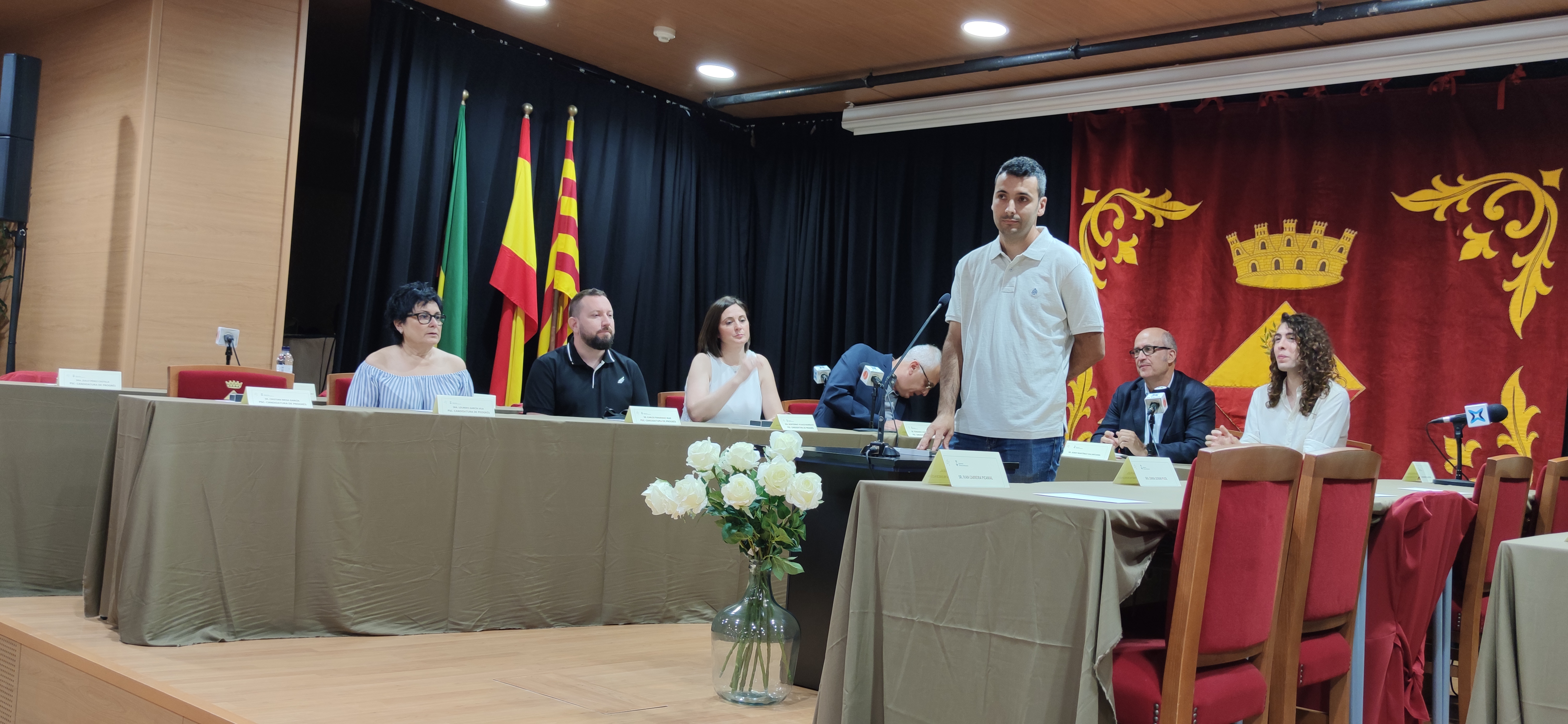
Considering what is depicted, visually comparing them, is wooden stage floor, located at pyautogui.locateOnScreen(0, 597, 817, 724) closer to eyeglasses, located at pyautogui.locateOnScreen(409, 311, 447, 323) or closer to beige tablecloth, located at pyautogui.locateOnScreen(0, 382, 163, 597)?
beige tablecloth, located at pyautogui.locateOnScreen(0, 382, 163, 597)

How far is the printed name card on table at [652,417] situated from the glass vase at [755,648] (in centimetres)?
102

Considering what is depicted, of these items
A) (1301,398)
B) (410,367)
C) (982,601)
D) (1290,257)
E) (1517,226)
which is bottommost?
(982,601)

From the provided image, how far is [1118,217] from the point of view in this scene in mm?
6098

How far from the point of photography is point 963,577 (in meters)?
1.78

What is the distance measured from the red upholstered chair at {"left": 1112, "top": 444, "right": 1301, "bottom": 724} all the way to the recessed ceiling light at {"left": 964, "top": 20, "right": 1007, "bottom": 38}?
12.5 feet

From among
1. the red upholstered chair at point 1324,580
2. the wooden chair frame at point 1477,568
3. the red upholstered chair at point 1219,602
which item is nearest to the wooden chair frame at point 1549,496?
the wooden chair frame at point 1477,568

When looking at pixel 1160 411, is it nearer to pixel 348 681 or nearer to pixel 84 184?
pixel 348 681

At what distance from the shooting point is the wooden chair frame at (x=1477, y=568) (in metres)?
2.44

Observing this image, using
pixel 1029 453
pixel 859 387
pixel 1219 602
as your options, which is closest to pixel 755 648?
pixel 1029 453

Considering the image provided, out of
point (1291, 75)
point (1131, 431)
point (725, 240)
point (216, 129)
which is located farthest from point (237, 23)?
point (1291, 75)

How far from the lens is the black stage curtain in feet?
17.8

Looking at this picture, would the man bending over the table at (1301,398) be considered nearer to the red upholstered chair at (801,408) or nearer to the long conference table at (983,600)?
the red upholstered chair at (801,408)

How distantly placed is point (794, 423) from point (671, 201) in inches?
138

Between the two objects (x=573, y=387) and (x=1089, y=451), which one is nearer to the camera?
(x=1089, y=451)
